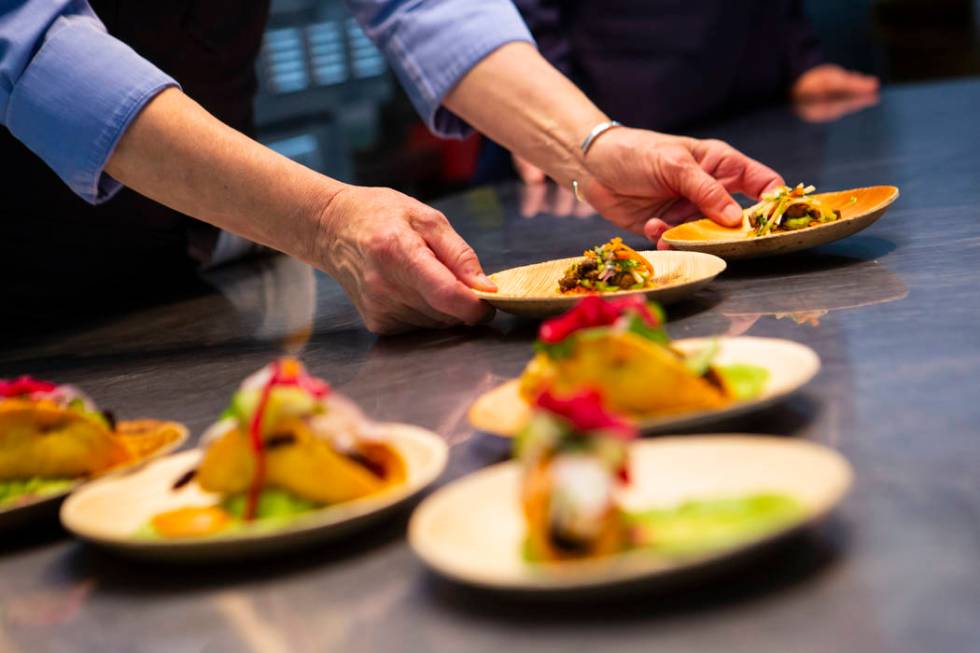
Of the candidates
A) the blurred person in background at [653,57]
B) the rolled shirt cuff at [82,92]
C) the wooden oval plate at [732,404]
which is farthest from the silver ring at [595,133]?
the blurred person in background at [653,57]

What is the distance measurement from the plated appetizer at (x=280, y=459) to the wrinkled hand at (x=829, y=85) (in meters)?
3.71

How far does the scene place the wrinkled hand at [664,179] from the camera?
6.14 ft

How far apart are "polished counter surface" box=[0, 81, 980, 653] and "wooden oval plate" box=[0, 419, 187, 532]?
1.1 inches

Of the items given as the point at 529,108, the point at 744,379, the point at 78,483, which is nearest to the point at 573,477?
the point at 744,379

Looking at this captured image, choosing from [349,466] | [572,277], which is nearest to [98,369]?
[572,277]

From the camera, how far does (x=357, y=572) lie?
85 centimetres

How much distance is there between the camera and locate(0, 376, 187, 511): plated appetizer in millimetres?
1019

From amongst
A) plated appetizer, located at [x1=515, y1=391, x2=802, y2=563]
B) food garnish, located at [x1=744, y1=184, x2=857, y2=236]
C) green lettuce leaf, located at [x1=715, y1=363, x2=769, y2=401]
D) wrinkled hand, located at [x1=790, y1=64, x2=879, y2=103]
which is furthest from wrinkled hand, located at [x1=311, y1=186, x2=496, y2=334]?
wrinkled hand, located at [x1=790, y1=64, x2=879, y2=103]

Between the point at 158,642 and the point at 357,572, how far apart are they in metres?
0.14

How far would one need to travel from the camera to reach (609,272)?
58.5 inches

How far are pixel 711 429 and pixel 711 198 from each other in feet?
3.08

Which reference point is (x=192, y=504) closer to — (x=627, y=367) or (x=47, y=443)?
(x=47, y=443)

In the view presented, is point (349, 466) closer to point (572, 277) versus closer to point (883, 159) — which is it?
point (572, 277)

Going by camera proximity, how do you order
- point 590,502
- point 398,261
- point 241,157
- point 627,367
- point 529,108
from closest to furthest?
1. point 590,502
2. point 627,367
3. point 398,261
4. point 241,157
5. point 529,108
